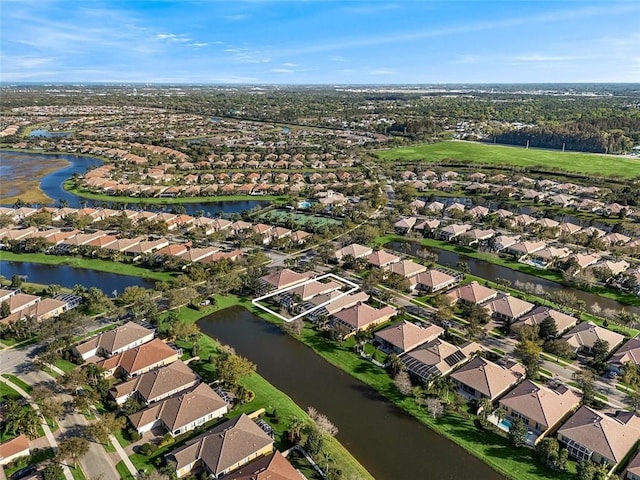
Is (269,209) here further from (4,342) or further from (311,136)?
(311,136)

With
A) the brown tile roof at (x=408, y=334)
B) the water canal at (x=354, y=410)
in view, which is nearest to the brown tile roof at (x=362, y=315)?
the brown tile roof at (x=408, y=334)

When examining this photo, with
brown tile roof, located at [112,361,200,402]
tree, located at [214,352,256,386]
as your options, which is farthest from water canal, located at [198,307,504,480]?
brown tile roof, located at [112,361,200,402]

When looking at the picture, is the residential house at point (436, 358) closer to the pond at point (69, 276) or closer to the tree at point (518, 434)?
the tree at point (518, 434)

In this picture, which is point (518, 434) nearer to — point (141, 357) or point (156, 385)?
point (156, 385)

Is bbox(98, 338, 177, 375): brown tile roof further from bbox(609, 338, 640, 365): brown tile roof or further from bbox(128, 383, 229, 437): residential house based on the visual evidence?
bbox(609, 338, 640, 365): brown tile roof

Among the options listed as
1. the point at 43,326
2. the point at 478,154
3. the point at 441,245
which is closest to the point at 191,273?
the point at 43,326

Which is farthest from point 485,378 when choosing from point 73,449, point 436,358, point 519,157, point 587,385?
point 519,157
